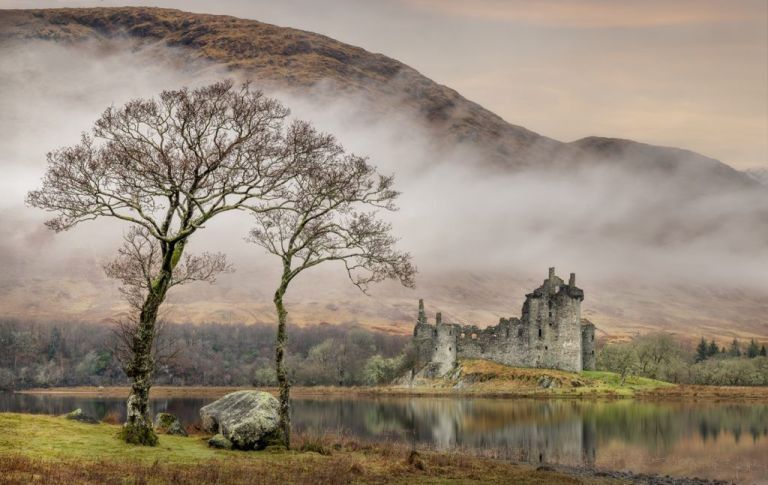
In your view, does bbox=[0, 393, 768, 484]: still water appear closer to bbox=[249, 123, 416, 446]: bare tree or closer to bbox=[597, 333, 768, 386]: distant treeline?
bbox=[249, 123, 416, 446]: bare tree

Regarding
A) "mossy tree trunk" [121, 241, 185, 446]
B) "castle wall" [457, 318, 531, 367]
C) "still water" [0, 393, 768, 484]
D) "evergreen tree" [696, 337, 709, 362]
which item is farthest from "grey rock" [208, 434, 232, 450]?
"evergreen tree" [696, 337, 709, 362]

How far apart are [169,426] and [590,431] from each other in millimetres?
31306

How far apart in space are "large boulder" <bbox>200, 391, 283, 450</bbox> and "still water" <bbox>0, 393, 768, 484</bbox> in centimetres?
1345

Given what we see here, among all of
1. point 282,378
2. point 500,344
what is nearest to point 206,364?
point 500,344

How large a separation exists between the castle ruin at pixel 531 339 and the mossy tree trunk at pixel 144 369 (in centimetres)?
9181

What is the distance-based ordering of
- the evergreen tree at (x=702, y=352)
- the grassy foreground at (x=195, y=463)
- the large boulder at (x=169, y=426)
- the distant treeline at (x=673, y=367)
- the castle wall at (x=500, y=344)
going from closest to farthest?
the grassy foreground at (x=195, y=463) → the large boulder at (x=169, y=426) → the castle wall at (x=500, y=344) → the distant treeline at (x=673, y=367) → the evergreen tree at (x=702, y=352)

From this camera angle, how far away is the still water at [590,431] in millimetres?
40781

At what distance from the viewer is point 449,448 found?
4378 cm

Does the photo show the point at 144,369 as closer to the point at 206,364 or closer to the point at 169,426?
the point at 169,426

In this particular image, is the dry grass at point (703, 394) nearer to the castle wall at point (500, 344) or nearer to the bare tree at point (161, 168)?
the castle wall at point (500, 344)

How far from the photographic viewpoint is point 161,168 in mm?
33562

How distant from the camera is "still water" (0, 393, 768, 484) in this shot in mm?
40781

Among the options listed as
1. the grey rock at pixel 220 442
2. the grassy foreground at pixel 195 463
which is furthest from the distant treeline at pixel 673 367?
the grey rock at pixel 220 442

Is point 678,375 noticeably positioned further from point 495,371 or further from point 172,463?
point 172,463
